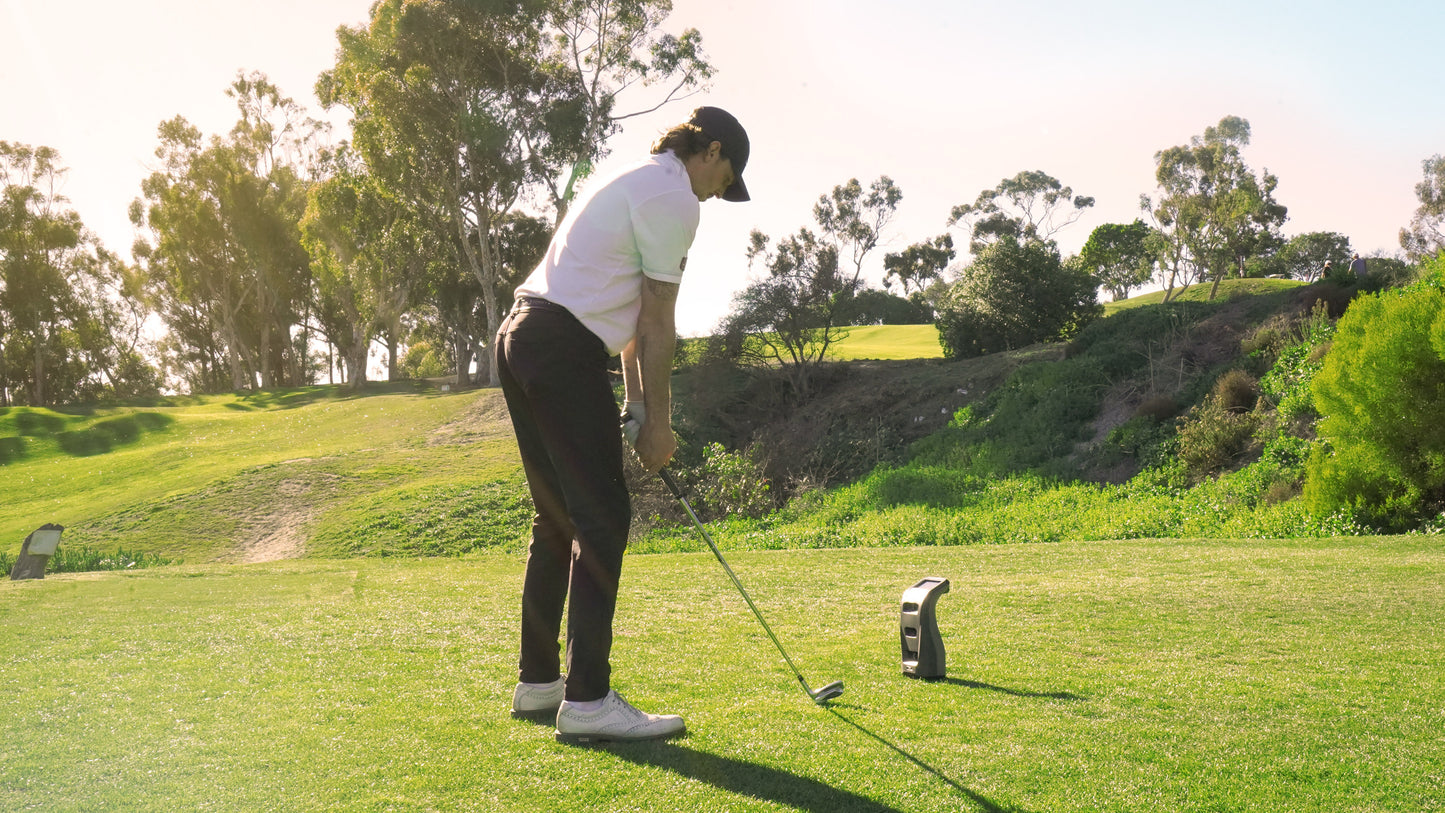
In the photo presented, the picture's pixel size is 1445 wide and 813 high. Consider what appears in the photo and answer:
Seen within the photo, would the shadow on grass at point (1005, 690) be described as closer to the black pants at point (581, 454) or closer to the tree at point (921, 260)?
the black pants at point (581, 454)

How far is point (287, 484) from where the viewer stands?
17.1m

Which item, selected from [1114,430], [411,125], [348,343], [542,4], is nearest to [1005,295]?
[1114,430]

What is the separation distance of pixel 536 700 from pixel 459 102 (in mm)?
27859

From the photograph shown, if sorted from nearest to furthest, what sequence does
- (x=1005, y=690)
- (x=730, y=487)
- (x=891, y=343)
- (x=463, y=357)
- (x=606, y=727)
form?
(x=606, y=727), (x=1005, y=690), (x=730, y=487), (x=891, y=343), (x=463, y=357)

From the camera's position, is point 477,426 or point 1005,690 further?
point 477,426

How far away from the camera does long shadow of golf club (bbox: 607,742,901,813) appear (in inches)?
98.0

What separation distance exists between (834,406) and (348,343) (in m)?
41.2

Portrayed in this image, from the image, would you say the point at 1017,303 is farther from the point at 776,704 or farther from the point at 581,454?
the point at 581,454

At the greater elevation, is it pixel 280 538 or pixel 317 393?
pixel 317 393

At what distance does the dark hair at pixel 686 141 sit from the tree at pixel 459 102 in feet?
85.7

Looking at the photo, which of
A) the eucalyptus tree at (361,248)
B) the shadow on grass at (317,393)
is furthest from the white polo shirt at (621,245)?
the shadow on grass at (317,393)

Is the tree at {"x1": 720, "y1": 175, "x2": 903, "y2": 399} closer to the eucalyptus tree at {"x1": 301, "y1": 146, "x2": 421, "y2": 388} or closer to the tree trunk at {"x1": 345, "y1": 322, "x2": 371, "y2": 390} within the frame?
the eucalyptus tree at {"x1": 301, "y1": 146, "x2": 421, "y2": 388}

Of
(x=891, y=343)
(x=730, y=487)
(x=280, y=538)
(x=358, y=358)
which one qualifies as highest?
(x=358, y=358)

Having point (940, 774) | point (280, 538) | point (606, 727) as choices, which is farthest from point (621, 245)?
point (280, 538)
